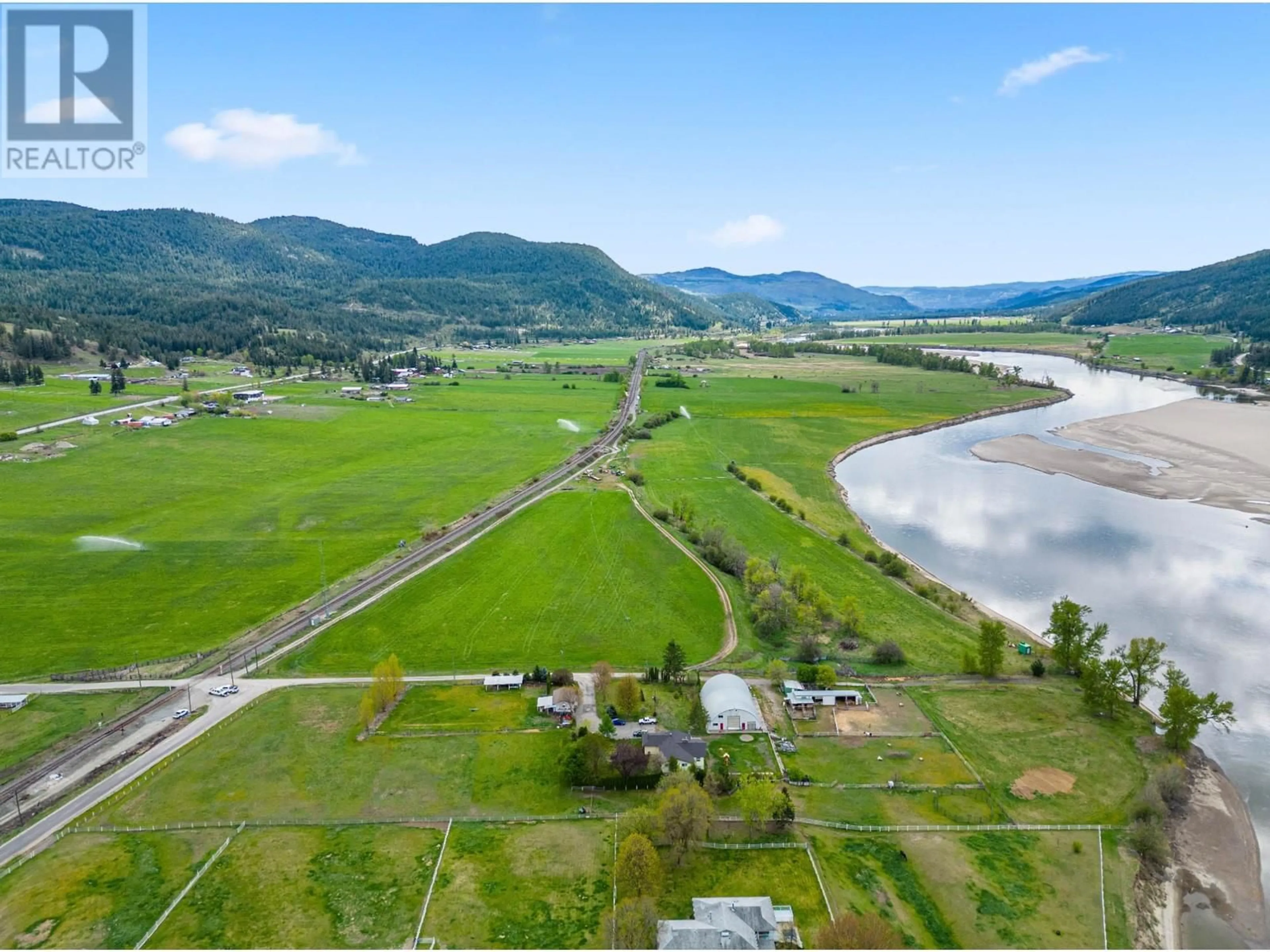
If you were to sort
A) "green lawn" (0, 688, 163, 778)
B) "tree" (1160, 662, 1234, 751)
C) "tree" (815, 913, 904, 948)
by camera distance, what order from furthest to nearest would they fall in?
"tree" (1160, 662, 1234, 751), "green lawn" (0, 688, 163, 778), "tree" (815, 913, 904, 948)

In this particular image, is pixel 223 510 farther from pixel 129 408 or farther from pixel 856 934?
pixel 856 934

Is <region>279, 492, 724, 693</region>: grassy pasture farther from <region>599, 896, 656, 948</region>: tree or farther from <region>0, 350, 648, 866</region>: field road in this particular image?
<region>599, 896, 656, 948</region>: tree

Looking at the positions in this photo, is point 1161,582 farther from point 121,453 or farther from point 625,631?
point 121,453

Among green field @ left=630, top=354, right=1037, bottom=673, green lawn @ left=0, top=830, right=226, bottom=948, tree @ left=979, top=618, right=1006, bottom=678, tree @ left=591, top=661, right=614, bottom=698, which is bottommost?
green lawn @ left=0, top=830, right=226, bottom=948

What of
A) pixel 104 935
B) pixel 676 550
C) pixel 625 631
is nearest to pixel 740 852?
pixel 625 631

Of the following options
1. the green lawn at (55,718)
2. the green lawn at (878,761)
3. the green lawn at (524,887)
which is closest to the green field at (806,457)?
the green lawn at (878,761)

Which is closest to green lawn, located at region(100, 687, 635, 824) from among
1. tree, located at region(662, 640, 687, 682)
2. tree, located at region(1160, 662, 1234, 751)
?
tree, located at region(662, 640, 687, 682)
